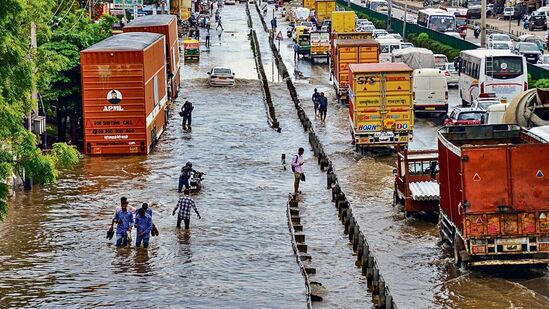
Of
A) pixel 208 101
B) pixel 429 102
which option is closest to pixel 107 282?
pixel 429 102

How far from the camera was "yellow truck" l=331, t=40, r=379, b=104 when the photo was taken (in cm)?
5653

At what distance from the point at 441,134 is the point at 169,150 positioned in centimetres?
1864

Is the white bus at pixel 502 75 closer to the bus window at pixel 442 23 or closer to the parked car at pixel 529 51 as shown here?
the parked car at pixel 529 51

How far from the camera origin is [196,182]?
3588 centimetres

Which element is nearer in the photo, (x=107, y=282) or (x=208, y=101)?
(x=107, y=282)

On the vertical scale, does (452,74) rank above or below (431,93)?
below

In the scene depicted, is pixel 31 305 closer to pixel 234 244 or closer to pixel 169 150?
pixel 234 244

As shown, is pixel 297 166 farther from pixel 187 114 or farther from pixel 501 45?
pixel 501 45

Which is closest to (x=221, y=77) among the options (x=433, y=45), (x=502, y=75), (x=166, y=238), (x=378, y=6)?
(x=502, y=75)

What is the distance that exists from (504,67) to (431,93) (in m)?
3.14

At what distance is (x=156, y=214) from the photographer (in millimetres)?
31906

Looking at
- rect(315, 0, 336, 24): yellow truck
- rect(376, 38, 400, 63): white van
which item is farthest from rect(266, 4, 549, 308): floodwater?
rect(315, 0, 336, 24): yellow truck

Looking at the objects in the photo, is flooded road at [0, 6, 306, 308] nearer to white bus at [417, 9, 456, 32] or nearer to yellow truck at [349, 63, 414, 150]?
yellow truck at [349, 63, 414, 150]

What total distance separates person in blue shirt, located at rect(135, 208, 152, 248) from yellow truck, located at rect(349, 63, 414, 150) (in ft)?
52.1
